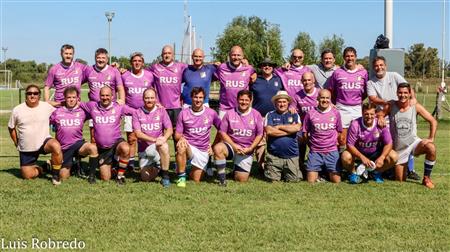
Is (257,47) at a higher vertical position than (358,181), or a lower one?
higher

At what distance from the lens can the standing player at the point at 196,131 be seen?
8016 millimetres

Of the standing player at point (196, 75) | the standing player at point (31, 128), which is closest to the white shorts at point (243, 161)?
the standing player at point (196, 75)

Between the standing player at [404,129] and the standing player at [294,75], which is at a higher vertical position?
the standing player at [294,75]

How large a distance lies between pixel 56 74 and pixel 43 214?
3393 millimetres

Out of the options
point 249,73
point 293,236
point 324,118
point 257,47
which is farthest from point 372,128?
point 257,47

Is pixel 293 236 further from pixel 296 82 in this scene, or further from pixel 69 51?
pixel 69 51

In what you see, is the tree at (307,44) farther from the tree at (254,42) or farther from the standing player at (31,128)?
the standing player at (31,128)

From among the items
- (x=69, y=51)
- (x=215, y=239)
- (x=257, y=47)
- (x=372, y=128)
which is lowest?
(x=215, y=239)

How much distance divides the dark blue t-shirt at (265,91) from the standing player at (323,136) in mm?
814

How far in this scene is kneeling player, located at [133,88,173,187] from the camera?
314 inches

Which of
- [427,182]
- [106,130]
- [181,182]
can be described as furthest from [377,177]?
[106,130]

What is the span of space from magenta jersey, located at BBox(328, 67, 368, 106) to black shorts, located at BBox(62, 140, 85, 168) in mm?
4138

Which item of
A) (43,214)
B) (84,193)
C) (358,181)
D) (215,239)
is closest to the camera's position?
(215,239)

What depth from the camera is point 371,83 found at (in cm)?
839
